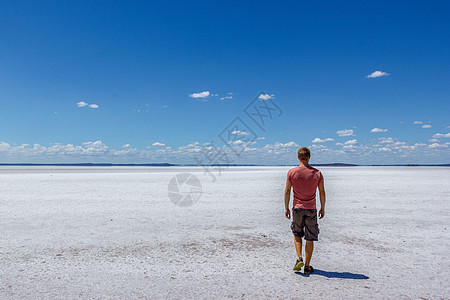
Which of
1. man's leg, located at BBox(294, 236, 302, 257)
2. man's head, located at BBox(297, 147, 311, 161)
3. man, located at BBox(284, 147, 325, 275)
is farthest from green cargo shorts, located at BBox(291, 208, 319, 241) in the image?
man's head, located at BBox(297, 147, 311, 161)

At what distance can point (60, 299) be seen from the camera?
427 centimetres

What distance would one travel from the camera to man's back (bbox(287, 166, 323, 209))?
16.4 feet

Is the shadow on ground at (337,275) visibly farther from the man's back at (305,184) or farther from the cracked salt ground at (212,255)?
the man's back at (305,184)

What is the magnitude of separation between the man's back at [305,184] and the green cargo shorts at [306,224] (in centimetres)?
9

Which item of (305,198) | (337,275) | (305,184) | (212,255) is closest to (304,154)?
(305,184)

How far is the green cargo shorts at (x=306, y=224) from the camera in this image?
5039 millimetres

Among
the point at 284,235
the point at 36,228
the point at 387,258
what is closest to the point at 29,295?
the point at 36,228

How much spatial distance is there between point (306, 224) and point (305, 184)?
2.18 ft

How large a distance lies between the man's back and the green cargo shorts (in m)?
0.09

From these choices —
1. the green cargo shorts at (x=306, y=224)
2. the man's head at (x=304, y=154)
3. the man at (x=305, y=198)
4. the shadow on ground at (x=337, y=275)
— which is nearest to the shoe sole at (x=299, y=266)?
the man at (x=305, y=198)

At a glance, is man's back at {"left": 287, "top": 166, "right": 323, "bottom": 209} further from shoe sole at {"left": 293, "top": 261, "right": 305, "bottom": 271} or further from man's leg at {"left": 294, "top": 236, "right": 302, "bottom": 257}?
shoe sole at {"left": 293, "top": 261, "right": 305, "bottom": 271}

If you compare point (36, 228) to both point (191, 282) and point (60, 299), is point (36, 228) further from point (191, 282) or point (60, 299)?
point (191, 282)

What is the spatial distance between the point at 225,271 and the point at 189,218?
4936 millimetres

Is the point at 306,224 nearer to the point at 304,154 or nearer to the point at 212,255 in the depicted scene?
the point at 304,154
